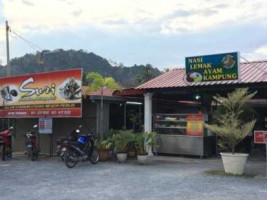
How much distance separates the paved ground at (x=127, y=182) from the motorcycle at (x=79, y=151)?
293mm

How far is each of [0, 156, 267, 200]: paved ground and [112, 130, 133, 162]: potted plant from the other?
1.18 ft

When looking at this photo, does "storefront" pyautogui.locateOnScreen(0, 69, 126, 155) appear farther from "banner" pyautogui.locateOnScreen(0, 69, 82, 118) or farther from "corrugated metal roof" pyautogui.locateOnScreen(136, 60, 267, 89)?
"corrugated metal roof" pyautogui.locateOnScreen(136, 60, 267, 89)

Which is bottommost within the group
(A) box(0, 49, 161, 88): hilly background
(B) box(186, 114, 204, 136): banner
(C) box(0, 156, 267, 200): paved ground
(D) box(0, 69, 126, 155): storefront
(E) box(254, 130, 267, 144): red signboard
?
(C) box(0, 156, 267, 200): paved ground

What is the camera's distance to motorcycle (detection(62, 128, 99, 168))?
570 inches

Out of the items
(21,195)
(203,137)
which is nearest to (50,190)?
(21,195)

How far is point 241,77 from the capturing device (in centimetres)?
1573

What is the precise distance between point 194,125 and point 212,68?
8.22ft

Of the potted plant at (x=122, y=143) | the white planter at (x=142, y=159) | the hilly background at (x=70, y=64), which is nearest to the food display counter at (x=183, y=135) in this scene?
the potted plant at (x=122, y=143)

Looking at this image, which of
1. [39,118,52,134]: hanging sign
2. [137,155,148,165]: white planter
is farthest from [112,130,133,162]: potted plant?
[39,118,52,134]: hanging sign

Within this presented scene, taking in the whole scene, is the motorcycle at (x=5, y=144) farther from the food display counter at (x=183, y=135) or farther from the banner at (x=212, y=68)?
the banner at (x=212, y=68)

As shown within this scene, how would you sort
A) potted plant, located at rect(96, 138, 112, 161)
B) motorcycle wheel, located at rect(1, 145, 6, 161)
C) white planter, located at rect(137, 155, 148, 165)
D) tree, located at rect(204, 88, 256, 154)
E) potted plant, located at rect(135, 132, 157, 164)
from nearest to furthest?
tree, located at rect(204, 88, 256, 154) < white planter, located at rect(137, 155, 148, 165) < potted plant, located at rect(135, 132, 157, 164) < potted plant, located at rect(96, 138, 112, 161) < motorcycle wheel, located at rect(1, 145, 6, 161)

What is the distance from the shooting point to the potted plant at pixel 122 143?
1562cm

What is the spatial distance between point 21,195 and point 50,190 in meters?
0.78

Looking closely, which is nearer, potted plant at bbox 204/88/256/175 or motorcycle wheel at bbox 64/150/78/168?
potted plant at bbox 204/88/256/175
